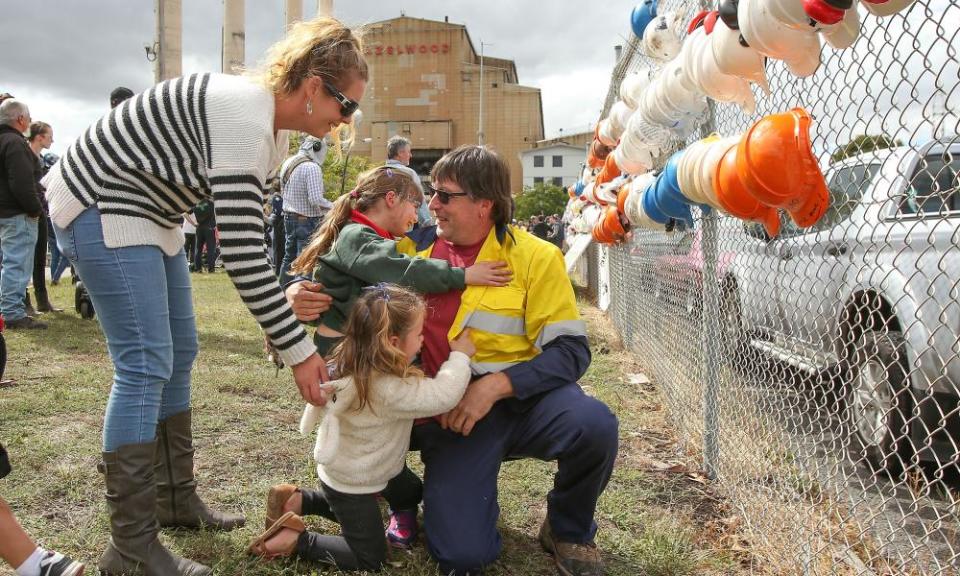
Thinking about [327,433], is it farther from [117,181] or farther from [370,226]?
[117,181]

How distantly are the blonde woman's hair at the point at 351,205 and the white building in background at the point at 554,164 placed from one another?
7599 centimetres

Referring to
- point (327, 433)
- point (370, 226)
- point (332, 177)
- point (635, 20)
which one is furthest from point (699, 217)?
point (332, 177)

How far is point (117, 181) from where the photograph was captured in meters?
2.09

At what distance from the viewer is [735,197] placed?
5.98 feet

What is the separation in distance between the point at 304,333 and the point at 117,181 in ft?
2.37

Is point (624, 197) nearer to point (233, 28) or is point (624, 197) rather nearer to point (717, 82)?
point (717, 82)

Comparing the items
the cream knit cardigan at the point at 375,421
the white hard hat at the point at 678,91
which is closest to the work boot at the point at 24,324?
the cream knit cardigan at the point at 375,421

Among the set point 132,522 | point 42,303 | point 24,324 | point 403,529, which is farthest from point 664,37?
point 42,303

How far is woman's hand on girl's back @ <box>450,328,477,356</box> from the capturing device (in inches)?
94.8

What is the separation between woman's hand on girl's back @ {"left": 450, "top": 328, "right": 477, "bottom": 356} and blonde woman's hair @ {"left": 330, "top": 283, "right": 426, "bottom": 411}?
0.59ft

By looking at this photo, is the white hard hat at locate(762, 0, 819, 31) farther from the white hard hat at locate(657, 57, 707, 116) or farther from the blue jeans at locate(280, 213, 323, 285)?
the blue jeans at locate(280, 213, 323, 285)

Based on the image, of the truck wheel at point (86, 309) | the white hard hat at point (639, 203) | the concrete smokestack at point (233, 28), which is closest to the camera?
the white hard hat at point (639, 203)

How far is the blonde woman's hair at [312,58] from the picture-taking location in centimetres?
205

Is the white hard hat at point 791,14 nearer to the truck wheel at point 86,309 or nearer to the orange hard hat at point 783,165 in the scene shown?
the orange hard hat at point 783,165
